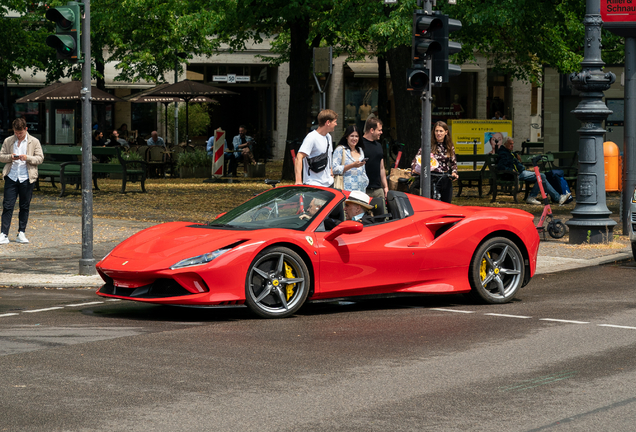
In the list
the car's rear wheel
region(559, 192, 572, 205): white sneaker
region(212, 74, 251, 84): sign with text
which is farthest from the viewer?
region(212, 74, 251, 84): sign with text

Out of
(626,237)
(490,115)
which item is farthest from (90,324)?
(490,115)

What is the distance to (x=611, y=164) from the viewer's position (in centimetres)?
1688

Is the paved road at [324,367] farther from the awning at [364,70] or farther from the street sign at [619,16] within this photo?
the awning at [364,70]

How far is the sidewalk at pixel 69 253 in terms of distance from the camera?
11.0 metres

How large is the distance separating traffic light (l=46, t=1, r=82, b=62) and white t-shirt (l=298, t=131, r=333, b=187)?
2.80 m

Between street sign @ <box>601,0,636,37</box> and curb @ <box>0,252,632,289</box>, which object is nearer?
curb @ <box>0,252,632,289</box>

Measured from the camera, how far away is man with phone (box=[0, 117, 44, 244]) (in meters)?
14.2

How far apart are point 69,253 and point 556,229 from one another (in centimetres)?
711

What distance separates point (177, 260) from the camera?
26.5 feet

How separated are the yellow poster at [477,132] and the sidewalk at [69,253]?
13.1 m

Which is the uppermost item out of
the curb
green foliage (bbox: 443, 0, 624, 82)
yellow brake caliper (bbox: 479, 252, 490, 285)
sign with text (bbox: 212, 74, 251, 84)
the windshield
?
sign with text (bbox: 212, 74, 251, 84)

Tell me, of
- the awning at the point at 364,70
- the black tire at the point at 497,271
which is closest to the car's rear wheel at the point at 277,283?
the black tire at the point at 497,271

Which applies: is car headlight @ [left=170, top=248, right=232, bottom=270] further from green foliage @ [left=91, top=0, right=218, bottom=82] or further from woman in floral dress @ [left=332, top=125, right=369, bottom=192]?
green foliage @ [left=91, top=0, right=218, bottom=82]

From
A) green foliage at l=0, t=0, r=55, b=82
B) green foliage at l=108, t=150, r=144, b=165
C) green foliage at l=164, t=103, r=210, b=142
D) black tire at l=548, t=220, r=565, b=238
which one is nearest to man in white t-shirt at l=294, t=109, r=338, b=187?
black tire at l=548, t=220, r=565, b=238
